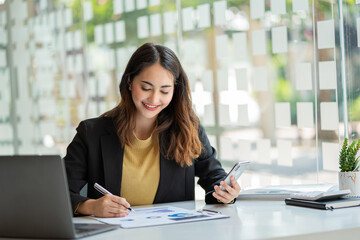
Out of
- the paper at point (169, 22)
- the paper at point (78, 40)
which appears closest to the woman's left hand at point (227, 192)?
the paper at point (169, 22)

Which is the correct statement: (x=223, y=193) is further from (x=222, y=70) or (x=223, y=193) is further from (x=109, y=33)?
(x=109, y=33)

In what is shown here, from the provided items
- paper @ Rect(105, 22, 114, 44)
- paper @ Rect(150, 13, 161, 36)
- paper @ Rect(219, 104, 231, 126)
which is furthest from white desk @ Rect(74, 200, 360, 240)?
paper @ Rect(105, 22, 114, 44)

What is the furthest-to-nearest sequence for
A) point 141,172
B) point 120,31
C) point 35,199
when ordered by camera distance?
1. point 120,31
2. point 141,172
3. point 35,199

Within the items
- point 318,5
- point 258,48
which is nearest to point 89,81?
point 258,48

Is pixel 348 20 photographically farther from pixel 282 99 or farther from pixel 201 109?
pixel 201 109

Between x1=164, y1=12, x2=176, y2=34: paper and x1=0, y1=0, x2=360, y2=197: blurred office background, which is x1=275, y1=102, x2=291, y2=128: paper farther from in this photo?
x1=164, y1=12, x2=176, y2=34: paper

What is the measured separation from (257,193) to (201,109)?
208 cm

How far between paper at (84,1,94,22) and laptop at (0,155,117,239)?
393cm

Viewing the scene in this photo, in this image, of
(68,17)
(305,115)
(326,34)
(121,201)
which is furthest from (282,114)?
(68,17)

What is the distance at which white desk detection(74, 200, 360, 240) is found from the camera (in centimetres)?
172

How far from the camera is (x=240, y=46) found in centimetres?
429

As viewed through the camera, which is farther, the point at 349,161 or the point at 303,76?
the point at 303,76

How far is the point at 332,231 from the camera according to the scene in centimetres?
176

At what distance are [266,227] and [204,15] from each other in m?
2.95
